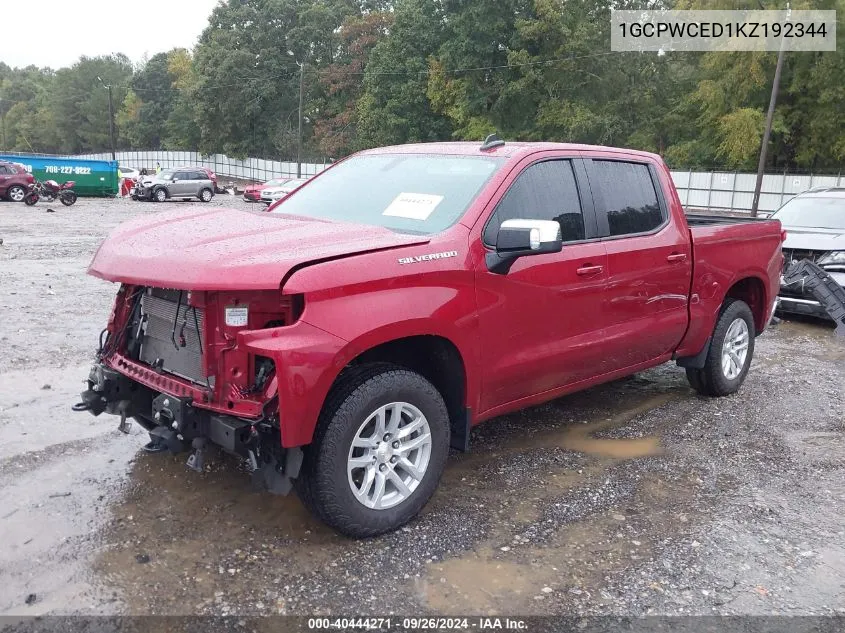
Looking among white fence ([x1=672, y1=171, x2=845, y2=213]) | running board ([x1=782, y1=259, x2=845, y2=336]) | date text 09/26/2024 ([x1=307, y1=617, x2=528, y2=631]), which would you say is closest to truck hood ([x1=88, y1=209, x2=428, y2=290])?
date text 09/26/2024 ([x1=307, y1=617, x2=528, y2=631])

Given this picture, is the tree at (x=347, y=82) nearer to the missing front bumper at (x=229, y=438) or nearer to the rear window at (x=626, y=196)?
the rear window at (x=626, y=196)

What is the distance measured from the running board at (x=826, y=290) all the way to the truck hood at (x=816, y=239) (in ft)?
5.04

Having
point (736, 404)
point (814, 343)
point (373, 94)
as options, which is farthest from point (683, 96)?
point (736, 404)

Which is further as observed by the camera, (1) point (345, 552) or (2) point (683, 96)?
(2) point (683, 96)

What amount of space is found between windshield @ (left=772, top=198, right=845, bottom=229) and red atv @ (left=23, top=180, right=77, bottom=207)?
26312 millimetres

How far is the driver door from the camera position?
13.3 feet

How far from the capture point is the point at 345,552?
3.60 meters

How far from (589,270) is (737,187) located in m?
36.8

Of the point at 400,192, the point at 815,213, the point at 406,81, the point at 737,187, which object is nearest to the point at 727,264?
the point at 400,192

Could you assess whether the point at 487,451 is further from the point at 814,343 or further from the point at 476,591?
the point at 814,343

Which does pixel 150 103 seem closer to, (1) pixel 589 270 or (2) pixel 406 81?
(2) pixel 406 81

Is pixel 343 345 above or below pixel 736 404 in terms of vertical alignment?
above

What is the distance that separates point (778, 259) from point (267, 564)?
205 inches

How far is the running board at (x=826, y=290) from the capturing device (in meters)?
7.54
